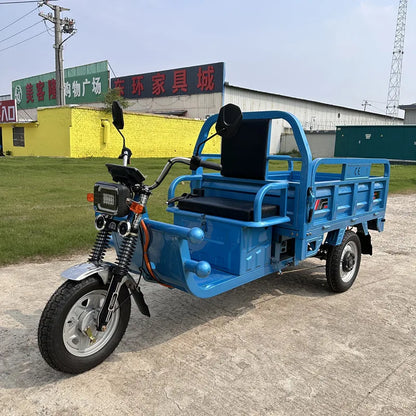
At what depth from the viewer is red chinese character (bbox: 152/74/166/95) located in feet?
103

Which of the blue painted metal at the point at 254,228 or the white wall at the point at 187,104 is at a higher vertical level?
→ the white wall at the point at 187,104

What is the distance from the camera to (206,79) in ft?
94.3

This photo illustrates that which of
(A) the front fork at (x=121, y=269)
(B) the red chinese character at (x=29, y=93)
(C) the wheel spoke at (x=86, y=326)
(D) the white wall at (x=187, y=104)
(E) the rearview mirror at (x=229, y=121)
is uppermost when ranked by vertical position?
(B) the red chinese character at (x=29, y=93)

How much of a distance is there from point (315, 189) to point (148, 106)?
100 feet

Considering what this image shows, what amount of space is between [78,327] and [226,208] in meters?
1.40

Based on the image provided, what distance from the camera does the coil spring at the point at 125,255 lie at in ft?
8.51

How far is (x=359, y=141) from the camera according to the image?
31.5 m

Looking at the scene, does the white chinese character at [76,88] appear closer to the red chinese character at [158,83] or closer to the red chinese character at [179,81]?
the red chinese character at [158,83]

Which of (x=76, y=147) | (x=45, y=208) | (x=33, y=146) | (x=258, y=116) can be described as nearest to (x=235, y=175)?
(x=258, y=116)

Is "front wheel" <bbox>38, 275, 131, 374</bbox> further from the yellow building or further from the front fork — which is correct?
the yellow building

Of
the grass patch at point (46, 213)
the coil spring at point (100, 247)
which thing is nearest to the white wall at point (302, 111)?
the grass patch at point (46, 213)

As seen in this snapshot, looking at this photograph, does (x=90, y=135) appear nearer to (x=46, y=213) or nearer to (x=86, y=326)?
(x=46, y=213)

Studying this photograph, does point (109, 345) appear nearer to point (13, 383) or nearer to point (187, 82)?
point (13, 383)

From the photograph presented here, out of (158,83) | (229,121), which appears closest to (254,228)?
(229,121)
